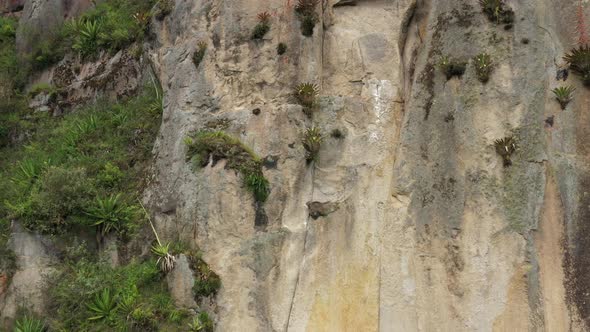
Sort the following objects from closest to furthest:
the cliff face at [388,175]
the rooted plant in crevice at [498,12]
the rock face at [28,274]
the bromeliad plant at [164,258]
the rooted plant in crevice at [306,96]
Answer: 1. the cliff face at [388,175]
2. the bromeliad plant at [164,258]
3. the rooted plant in crevice at [498,12]
4. the rock face at [28,274]
5. the rooted plant in crevice at [306,96]

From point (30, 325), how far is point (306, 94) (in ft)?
26.9

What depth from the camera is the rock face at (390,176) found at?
1209cm

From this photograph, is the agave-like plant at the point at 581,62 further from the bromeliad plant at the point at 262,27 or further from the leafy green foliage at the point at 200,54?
the leafy green foliage at the point at 200,54

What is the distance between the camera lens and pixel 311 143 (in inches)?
554

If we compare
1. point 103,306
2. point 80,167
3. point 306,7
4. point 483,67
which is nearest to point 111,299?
point 103,306

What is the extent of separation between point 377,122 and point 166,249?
580 centimetres

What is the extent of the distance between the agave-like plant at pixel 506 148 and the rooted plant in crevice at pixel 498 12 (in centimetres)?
288

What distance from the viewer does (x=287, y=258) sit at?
13.3 metres

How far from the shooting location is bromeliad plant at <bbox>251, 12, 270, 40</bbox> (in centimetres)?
1541

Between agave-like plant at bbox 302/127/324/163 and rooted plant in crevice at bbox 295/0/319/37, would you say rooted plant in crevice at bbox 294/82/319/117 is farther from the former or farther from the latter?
rooted plant in crevice at bbox 295/0/319/37

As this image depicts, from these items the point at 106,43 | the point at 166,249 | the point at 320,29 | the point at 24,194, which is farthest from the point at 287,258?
the point at 106,43

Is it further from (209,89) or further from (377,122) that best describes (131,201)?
(377,122)

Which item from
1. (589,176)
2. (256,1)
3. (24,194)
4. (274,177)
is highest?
(256,1)

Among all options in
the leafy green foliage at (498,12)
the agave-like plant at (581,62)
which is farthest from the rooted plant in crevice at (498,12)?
the agave-like plant at (581,62)
